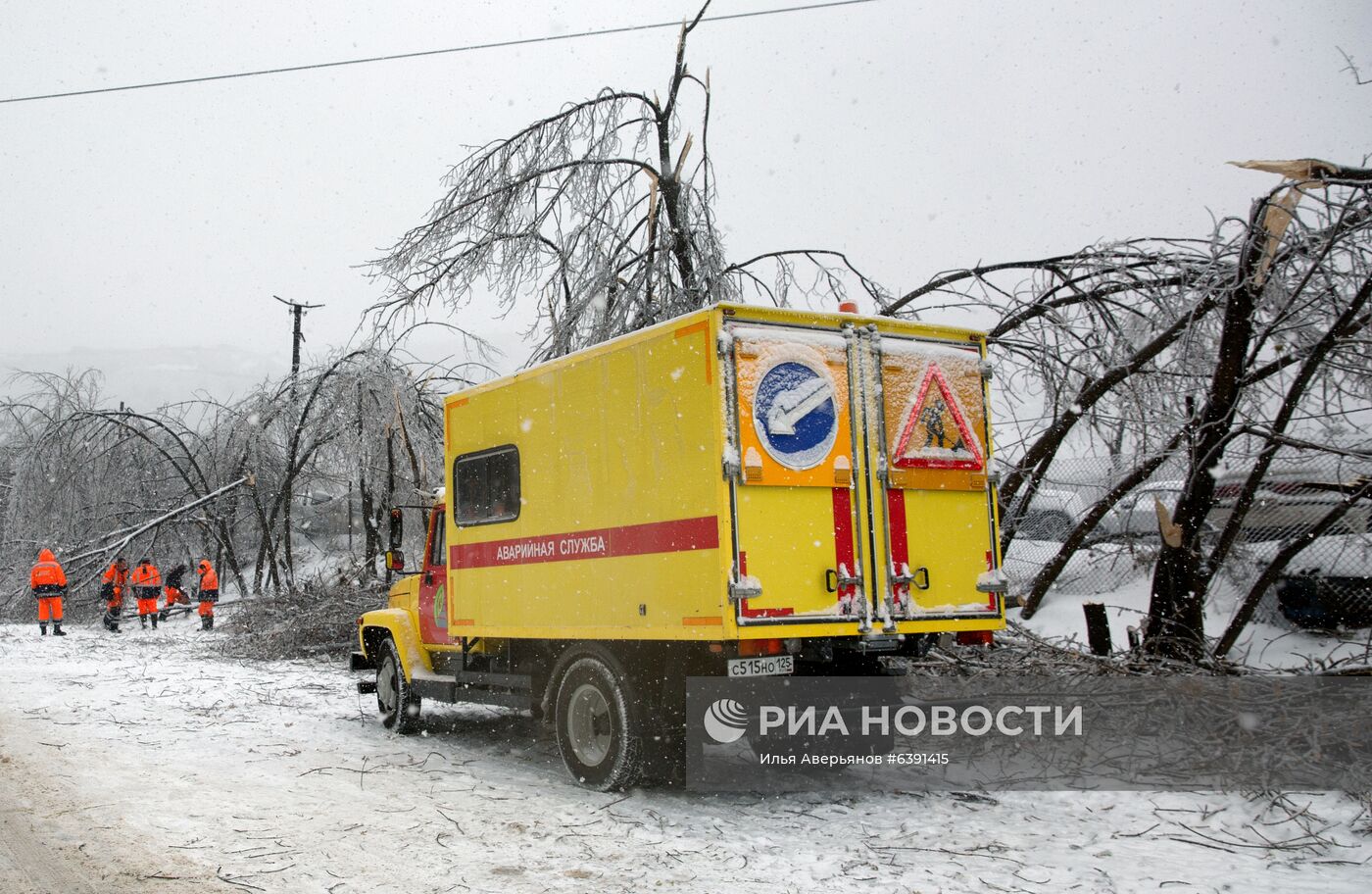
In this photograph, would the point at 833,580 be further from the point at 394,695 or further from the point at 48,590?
the point at 48,590

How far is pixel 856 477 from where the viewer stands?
6.48 m

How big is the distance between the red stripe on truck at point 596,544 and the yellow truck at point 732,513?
0.02m

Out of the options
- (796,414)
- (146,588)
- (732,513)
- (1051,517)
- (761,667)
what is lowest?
(761,667)

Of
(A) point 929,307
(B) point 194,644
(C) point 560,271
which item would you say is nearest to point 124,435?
(B) point 194,644

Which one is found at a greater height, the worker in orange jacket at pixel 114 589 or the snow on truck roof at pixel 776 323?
the snow on truck roof at pixel 776 323

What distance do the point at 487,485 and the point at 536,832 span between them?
10.1 feet

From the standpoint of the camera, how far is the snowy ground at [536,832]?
499cm

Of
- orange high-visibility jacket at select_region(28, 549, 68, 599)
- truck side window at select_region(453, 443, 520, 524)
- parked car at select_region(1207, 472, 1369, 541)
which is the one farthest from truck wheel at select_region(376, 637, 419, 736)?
orange high-visibility jacket at select_region(28, 549, 68, 599)

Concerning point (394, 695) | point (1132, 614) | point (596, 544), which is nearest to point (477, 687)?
point (394, 695)

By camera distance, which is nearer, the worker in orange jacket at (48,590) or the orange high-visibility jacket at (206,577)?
the worker in orange jacket at (48,590)

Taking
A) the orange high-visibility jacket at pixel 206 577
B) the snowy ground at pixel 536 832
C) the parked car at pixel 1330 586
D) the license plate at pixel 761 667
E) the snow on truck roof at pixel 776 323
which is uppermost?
the snow on truck roof at pixel 776 323

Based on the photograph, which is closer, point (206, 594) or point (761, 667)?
point (761, 667)

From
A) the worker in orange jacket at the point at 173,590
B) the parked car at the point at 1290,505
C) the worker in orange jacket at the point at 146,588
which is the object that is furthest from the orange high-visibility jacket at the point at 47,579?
the parked car at the point at 1290,505

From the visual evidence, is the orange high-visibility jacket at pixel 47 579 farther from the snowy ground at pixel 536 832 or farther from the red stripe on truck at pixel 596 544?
the red stripe on truck at pixel 596 544
